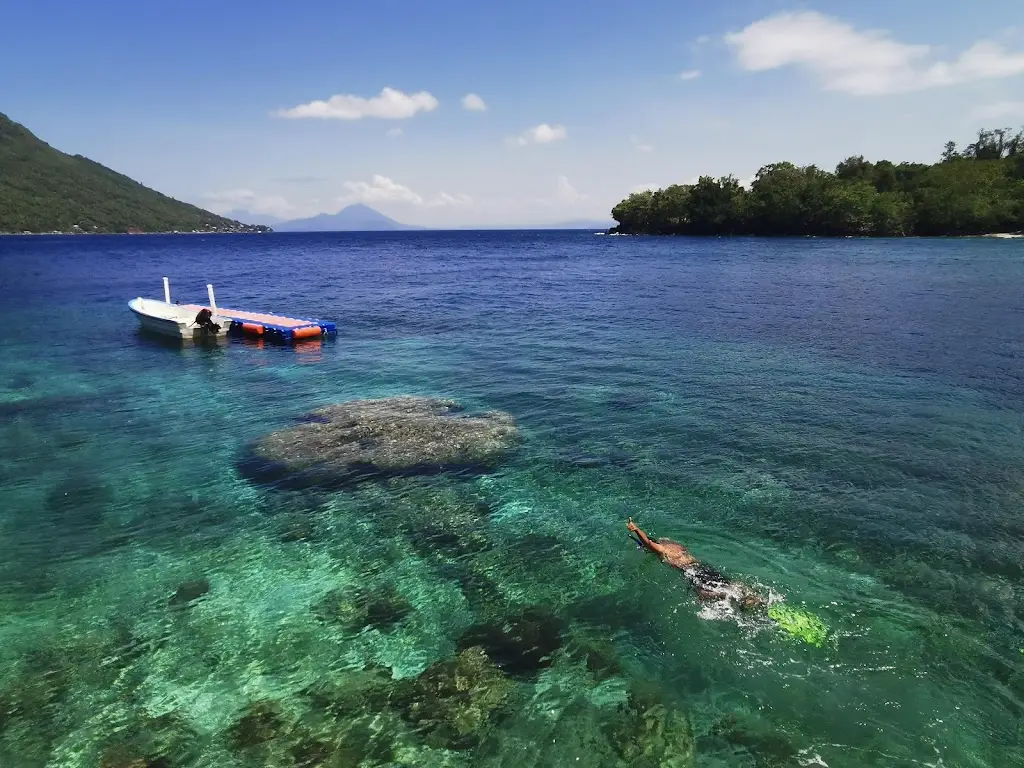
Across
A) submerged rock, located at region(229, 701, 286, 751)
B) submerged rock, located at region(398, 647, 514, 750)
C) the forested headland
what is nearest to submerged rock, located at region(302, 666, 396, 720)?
submerged rock, located at region(398, 647, 514, 750)

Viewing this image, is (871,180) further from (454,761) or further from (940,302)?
(454,761)

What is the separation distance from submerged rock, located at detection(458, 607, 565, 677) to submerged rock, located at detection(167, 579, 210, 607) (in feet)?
19.9

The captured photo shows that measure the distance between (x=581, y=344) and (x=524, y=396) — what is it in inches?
459

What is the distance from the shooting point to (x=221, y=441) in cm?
2103

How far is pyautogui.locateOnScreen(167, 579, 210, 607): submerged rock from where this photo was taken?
12.2 meters

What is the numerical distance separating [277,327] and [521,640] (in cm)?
3305

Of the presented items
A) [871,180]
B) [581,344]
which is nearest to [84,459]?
[581,344]

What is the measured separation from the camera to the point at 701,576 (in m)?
12.9

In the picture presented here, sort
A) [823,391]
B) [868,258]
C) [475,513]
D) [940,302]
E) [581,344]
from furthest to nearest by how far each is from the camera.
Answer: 1. [868,258]
2. [940,302]
3. [581,344]
4. [823,391]
5. [475,513]

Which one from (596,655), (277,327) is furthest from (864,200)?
(596,655)

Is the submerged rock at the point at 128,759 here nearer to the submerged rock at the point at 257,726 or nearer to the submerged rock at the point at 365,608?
→ the submerged rock at the point at 257,726

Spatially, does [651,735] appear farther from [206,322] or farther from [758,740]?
[206,322]

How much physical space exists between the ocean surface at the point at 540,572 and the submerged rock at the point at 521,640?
0.21 ft

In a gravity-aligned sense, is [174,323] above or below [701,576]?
above
